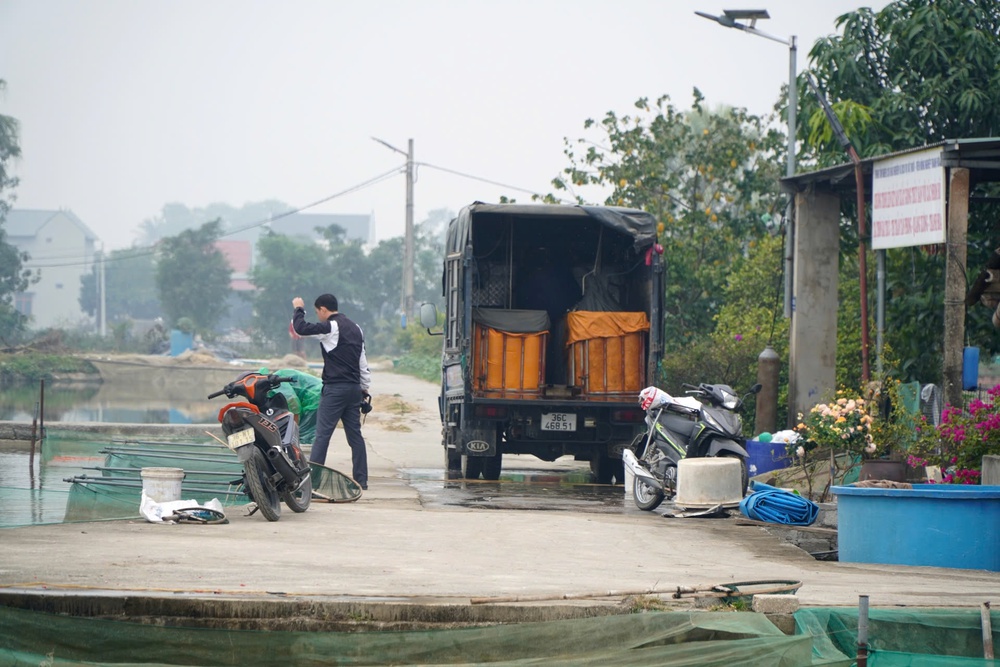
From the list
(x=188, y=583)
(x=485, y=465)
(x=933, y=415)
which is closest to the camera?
(x=188, y=583)

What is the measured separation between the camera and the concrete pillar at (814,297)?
1488cm

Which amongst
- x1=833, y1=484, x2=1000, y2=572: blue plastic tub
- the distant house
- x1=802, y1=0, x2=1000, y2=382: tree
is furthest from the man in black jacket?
the distant house

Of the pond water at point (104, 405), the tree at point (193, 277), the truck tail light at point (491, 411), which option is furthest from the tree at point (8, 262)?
the truck tail light at point (491, 411)

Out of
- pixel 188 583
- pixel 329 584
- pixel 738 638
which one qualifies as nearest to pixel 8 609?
pixel 188 583

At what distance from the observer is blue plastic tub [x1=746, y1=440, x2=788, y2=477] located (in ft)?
43.5

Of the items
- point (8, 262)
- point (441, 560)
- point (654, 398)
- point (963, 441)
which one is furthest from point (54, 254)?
point (441, 560)

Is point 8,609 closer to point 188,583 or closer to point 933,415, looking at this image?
point 188,583

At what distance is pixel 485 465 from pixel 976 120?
28.3 ft

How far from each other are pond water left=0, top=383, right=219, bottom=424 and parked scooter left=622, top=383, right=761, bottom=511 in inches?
593

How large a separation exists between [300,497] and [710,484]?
3.42 meters

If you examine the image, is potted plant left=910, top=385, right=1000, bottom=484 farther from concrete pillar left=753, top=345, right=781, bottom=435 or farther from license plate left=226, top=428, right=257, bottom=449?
license plate left=226, top=428, right=257, bottom=449

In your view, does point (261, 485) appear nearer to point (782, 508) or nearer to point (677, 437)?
point (677, 437)

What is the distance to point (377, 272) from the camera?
68.0m

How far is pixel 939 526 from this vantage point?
7.82m
